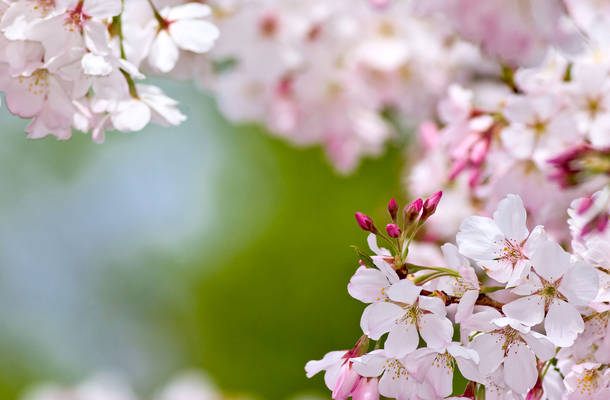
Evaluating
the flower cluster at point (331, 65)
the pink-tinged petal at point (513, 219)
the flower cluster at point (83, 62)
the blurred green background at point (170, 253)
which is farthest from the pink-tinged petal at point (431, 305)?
the blurred green background at point (170, 253)

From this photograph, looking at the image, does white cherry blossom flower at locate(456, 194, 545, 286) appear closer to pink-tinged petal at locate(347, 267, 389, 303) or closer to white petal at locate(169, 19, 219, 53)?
pink-tinged petal at locate(347, 267, 389, 303)

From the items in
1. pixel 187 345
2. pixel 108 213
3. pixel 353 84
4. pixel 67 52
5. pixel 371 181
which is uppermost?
pixel 67 52

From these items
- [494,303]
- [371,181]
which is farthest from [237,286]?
[494,303]

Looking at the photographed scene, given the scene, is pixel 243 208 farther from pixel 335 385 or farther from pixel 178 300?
pixel 335 385

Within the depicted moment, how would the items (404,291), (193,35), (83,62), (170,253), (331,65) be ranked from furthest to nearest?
(170,253) < (331,65) < (193,35) < (83,62) < (404,291)

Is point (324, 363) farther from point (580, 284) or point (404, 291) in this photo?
point (580, 284)

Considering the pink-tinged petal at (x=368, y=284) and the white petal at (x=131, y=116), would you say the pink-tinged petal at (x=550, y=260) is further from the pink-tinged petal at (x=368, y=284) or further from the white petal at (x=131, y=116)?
the white petal at (x=131, y=116)

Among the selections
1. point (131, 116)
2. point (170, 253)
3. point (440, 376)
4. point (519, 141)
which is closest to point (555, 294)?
point (440, 376)
